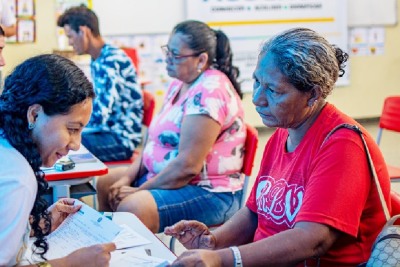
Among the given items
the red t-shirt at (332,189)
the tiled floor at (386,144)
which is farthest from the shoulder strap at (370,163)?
the tiled floor at (386,144)

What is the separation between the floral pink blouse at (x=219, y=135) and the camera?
2.88 meters

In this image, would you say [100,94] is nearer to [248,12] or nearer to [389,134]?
[248,12]

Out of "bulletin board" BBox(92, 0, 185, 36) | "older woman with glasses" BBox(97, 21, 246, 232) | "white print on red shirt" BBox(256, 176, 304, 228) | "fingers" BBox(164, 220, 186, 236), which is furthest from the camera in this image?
"bulletin board" BBox(92, 0, 185, 36)

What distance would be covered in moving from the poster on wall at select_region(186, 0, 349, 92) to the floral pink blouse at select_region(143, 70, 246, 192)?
12.0ft

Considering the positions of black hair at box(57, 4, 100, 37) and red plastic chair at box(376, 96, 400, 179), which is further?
black hair at box(57, 4, 100, 37)

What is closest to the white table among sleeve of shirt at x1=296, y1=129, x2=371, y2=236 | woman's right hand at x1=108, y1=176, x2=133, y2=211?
woman's right hand at x1=108, y1=176, x2=133, y2=211

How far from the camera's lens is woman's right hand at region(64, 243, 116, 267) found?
1.51m

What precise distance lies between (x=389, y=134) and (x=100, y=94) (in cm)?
397

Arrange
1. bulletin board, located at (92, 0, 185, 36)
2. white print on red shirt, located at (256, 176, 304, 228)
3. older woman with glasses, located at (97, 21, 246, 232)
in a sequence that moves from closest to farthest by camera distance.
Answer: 1. white print on red shirt, located at (256, 176, 304, 228)
2. older woman with glasses, located at (97, 21, 246, 232)
3. bulletin board, located at (92, 0, 185, 36)

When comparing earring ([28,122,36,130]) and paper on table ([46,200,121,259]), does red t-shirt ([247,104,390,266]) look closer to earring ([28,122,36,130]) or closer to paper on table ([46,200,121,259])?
paper on table ([46,200,121,259])

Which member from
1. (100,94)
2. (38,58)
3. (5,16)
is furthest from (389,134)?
(38,58)

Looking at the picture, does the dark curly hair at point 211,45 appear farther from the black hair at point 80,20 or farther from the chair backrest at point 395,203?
the black hair at point 80,20

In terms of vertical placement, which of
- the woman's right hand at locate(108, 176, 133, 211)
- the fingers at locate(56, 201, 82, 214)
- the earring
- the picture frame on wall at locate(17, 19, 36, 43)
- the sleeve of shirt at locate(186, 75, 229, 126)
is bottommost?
the woman's right hand at locate(108, 176, 133, 211)

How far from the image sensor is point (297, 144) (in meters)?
1.87
